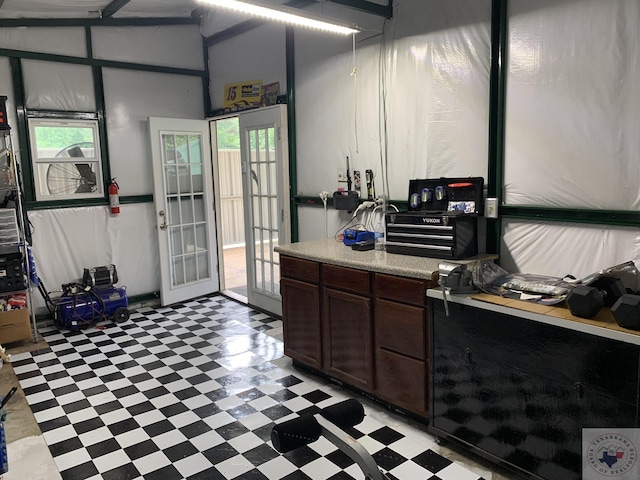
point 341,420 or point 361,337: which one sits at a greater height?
point 341,420

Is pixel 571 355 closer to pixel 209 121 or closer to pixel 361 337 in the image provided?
pixel 361 337

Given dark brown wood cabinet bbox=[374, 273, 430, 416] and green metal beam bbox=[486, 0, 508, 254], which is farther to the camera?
green metal beam bbox=[486, 0, 508, 254]

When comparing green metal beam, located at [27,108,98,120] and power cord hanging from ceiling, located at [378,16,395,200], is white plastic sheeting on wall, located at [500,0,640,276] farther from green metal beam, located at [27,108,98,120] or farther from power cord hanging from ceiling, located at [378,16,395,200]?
green metal beam, located at [27,108,98,120]

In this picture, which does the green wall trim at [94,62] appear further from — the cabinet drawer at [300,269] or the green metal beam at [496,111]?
the green metal beam at [496,111]

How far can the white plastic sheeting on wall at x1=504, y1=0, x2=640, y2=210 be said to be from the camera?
244 centimetres

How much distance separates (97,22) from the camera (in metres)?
4.95

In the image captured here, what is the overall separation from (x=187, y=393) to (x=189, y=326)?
151 centimetres

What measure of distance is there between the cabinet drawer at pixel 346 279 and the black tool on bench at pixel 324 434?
1673 millimetres

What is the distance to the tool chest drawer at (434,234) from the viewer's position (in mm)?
2912

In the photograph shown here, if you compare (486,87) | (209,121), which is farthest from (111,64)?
(486,87)

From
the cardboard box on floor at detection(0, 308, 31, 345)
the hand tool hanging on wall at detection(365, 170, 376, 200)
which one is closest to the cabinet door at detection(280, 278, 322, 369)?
the hand tool hanging on wall at detection(365, 170, 376, 200)

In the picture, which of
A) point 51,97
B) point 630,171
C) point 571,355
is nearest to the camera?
point 571,355

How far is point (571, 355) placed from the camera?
2.07 m

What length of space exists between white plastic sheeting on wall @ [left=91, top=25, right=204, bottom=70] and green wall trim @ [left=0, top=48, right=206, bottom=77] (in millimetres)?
48
